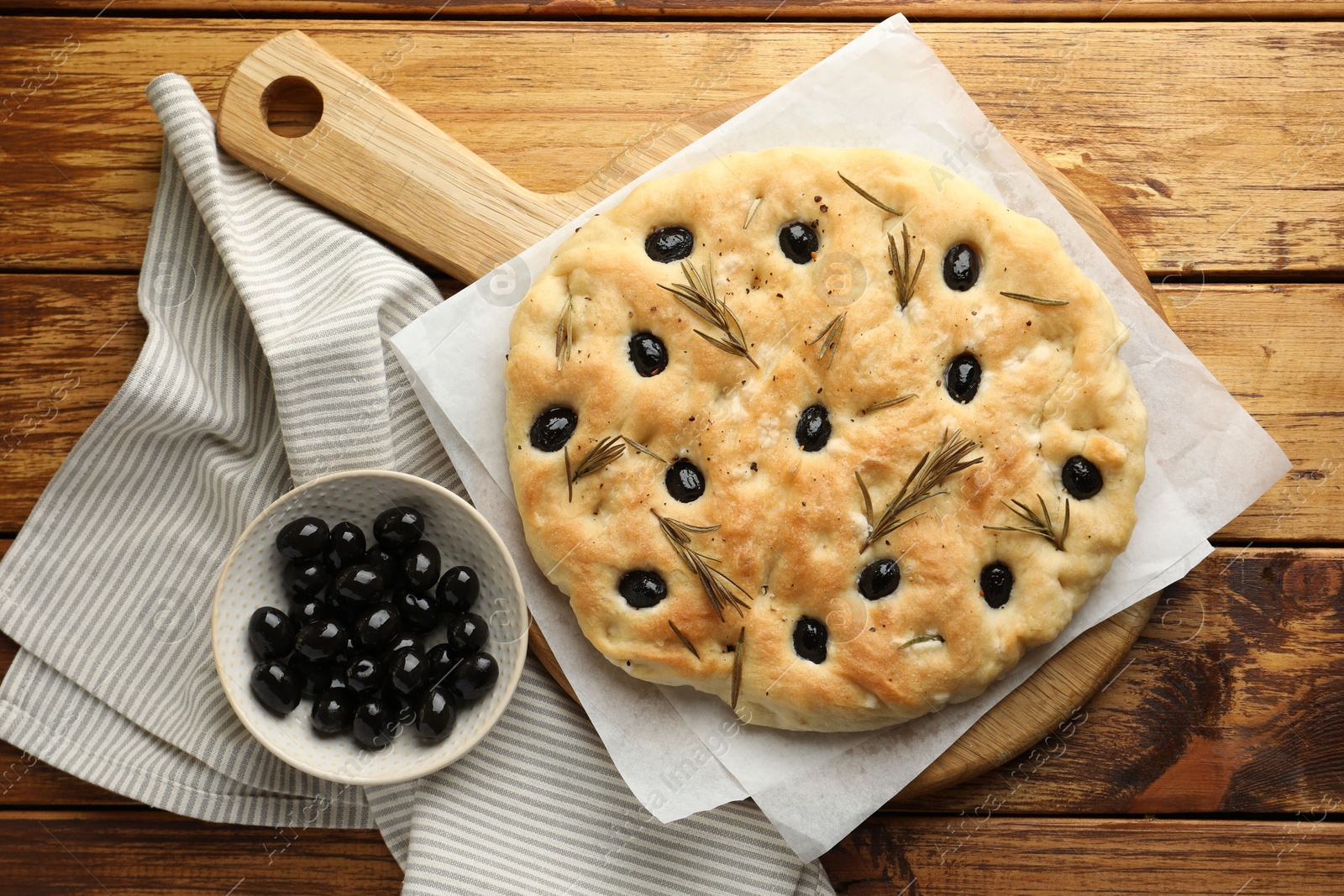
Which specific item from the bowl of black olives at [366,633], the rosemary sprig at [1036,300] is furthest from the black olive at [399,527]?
the rosemary sprig at [1036,300]

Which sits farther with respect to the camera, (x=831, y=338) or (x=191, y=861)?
(x=191, y=861)

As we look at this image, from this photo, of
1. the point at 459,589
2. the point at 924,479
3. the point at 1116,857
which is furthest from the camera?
the point at 1116,857

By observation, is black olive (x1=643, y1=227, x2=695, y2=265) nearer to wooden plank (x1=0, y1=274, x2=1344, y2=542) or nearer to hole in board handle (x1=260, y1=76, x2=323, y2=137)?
wooden plank (x1=0, y1=274, x2=1344, y2=542)

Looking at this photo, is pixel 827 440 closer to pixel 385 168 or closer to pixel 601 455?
pixel 601 455

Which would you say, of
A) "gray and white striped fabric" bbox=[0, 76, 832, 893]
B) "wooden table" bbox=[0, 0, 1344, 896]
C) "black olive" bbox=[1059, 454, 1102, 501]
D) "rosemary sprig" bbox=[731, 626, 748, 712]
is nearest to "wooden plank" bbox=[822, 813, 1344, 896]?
"wooden table" bbox=[0, 0, 1344, 896]

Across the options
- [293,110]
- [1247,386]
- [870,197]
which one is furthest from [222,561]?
[1247,386]
